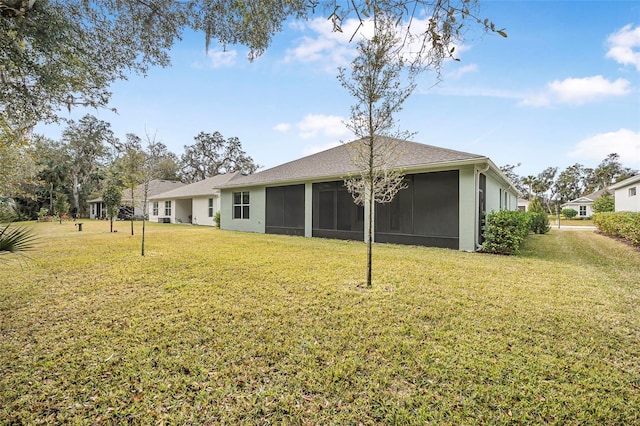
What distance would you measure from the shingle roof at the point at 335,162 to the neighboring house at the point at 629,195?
13.9 metres

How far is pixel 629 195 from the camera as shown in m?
16.8

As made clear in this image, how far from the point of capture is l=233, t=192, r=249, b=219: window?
15711mm

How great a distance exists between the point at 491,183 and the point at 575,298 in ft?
24.9

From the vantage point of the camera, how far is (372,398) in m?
2.16

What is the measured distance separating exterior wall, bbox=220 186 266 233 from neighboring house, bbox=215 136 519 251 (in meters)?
0.05

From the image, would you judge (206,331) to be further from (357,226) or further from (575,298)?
(357,226)

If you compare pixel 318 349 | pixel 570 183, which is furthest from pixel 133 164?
pixel 570 183

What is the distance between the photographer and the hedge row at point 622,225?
994 centimetres

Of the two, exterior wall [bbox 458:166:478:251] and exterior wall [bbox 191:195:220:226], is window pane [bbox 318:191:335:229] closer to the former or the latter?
exterior wall [bbox 458:166:478:251]

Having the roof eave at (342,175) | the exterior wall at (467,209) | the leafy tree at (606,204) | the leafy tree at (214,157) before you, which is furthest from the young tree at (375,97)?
the leafy tree at (214,157)

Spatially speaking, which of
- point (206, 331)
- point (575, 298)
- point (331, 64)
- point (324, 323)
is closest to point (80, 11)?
point (331, 64)

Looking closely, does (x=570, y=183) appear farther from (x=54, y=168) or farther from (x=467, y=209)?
(x=54, y=168)

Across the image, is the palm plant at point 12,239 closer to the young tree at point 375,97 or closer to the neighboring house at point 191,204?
the young tree at point 375,97

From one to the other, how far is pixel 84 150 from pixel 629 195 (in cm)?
5020
